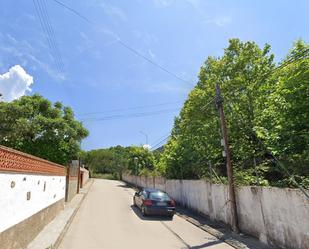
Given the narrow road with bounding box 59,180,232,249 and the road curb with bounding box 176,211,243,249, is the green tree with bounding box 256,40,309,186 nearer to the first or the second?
the road curb with bounding box 176,211,243,249

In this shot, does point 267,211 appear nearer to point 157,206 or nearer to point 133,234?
point 133,234

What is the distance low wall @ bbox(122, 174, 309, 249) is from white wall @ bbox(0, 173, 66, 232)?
7.10 metres

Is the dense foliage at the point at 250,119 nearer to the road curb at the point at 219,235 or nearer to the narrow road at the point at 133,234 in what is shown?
the road curb at the point at 219,235

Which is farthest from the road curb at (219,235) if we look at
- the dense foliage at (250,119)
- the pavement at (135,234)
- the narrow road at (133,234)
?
the dense foliage at (250,119)

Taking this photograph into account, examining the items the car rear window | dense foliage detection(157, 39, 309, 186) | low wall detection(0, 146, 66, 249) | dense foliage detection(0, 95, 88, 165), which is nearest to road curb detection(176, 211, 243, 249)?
the car rear window

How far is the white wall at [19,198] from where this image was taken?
21.0 ft

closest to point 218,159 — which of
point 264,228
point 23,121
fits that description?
point 264,228

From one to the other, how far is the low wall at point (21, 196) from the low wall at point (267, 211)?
7106mm

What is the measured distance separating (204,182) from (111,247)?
8070 millimetres

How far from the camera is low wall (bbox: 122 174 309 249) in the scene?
7.96m

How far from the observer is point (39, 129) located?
75.0 feet

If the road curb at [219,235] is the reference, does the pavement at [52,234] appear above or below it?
above

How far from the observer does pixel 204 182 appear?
1599cm

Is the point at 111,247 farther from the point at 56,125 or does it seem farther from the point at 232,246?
the point at 56,125
